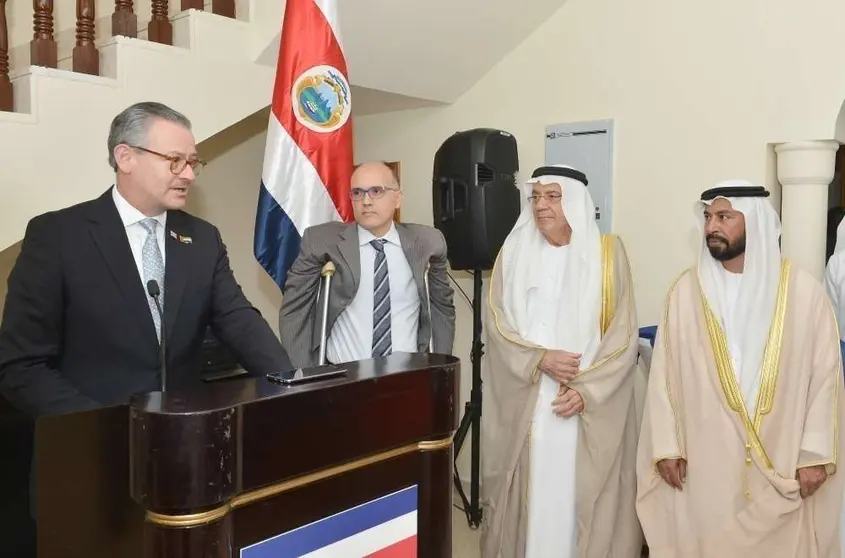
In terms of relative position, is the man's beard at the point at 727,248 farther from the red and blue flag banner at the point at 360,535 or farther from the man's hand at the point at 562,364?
the red and blue flag banner at the point at 360,535

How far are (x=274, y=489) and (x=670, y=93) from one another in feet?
9.44

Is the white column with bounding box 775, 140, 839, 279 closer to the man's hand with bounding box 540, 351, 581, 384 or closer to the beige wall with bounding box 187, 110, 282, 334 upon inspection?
the man's hand with bounding box 540, 351, 581, 384

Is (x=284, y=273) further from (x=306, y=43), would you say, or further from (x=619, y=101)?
(x=619, y=101)

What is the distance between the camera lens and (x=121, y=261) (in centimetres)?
153

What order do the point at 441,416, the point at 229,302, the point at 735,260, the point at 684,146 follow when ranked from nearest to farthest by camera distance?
the point at 441,416, the point at 229,302, the point at 735,260, the point at 684,146

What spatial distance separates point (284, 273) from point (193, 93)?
0.80 meters

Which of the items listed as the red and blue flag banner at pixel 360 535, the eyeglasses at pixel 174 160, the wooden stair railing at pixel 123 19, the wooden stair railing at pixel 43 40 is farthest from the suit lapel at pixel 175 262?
the wooden stair railing at pixel 123 19

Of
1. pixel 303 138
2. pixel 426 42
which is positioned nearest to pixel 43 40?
pixel 303 138

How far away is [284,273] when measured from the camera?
9.91ft

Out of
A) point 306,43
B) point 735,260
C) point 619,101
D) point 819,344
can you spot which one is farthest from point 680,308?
point 306,43

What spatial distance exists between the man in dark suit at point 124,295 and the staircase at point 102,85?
1.00m

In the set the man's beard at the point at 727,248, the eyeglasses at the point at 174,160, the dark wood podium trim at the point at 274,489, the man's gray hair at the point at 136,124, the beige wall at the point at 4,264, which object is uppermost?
the man's gray hair at the point at 136,124

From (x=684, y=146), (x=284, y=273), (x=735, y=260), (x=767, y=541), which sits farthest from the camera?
(x=684, y=146)

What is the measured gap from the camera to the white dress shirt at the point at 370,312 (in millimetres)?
2645
